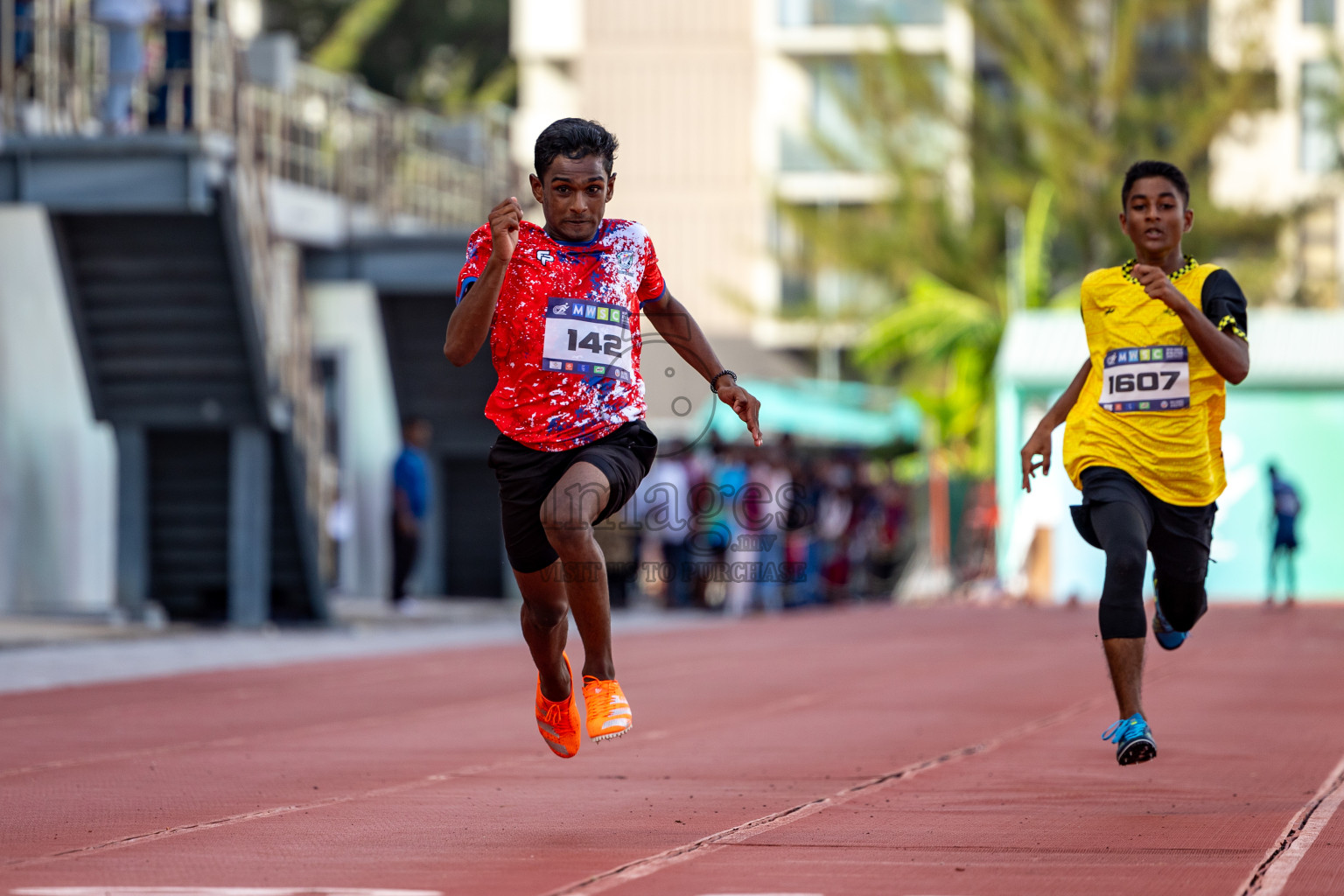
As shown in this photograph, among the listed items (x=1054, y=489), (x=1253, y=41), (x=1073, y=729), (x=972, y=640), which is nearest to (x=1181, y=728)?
(x=1073, y=729)

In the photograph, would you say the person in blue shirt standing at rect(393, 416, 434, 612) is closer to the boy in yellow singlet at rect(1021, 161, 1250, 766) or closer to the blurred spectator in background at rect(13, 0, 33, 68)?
the blurred spectator in background at rect(13, 0, 33, 68)

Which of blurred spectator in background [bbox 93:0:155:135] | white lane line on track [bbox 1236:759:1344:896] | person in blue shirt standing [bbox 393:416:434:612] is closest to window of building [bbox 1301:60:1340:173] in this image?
person in blue shirt standing [bbox 393:416:434:612]

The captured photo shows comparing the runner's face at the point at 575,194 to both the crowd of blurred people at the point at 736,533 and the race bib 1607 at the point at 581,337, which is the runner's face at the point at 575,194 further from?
the crowd of blurred people at the point at 736,533

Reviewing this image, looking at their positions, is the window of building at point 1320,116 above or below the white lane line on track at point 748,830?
above

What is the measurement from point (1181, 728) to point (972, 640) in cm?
883

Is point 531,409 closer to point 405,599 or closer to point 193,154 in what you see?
point 193,154

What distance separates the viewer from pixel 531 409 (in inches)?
261

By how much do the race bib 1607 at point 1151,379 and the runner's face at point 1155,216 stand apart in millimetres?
355

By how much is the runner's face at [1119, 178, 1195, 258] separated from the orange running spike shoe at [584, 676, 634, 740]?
7.86ft

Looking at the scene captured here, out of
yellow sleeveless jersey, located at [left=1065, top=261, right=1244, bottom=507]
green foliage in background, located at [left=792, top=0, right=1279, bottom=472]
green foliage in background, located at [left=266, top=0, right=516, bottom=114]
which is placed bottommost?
yellow sleeveless jersey, located at [left=1065, top=261, right=1244, bottom=507]

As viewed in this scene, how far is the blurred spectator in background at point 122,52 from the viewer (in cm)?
1645

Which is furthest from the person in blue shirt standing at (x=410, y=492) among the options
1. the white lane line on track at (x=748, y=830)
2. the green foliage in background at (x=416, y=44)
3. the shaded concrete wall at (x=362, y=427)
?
the green foliage in background at (x=416, y=44)

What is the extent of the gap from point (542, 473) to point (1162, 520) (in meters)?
2.23

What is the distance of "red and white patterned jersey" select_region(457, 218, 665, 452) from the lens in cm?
659
